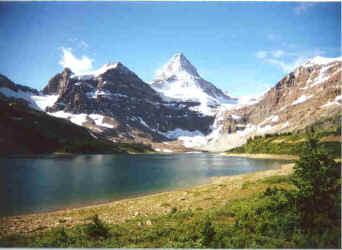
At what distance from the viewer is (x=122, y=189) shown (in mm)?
26391

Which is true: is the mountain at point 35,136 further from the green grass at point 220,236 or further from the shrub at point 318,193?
the shrub at point 318,193

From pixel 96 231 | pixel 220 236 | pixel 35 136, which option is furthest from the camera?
pixel 35 136

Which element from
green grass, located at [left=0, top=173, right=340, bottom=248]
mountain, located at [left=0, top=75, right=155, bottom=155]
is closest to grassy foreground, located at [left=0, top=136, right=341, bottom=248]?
green grass, located at [left=0, top=173, right=340, bottom=248]

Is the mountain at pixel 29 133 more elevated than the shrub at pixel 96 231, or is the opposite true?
the mountain at pixel 29 133

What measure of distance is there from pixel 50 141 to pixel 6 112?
102ft

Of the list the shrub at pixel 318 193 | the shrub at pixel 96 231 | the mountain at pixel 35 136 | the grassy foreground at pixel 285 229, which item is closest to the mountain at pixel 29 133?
the mountain at pixel 35 136

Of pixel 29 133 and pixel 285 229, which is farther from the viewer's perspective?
pixel 29 133

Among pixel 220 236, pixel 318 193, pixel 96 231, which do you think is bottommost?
pixel 96 231

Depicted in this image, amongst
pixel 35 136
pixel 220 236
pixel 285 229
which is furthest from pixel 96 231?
pixel 35 136

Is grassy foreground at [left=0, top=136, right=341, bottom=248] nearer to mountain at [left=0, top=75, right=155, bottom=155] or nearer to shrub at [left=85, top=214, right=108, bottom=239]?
shrub at [left=85, top=214, right=108, bottom=239]

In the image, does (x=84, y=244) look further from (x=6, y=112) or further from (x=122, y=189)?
(x=6, y=112)

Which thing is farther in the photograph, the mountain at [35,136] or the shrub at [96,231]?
the mountain at [35,136]

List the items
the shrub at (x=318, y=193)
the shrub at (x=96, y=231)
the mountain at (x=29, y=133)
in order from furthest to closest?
the mountain at (x=29, y=133)
the shrub at (x=96, y=231)
the shrub at (x=318, y=193)

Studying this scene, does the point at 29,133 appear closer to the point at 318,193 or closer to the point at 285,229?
the point at 285,229
